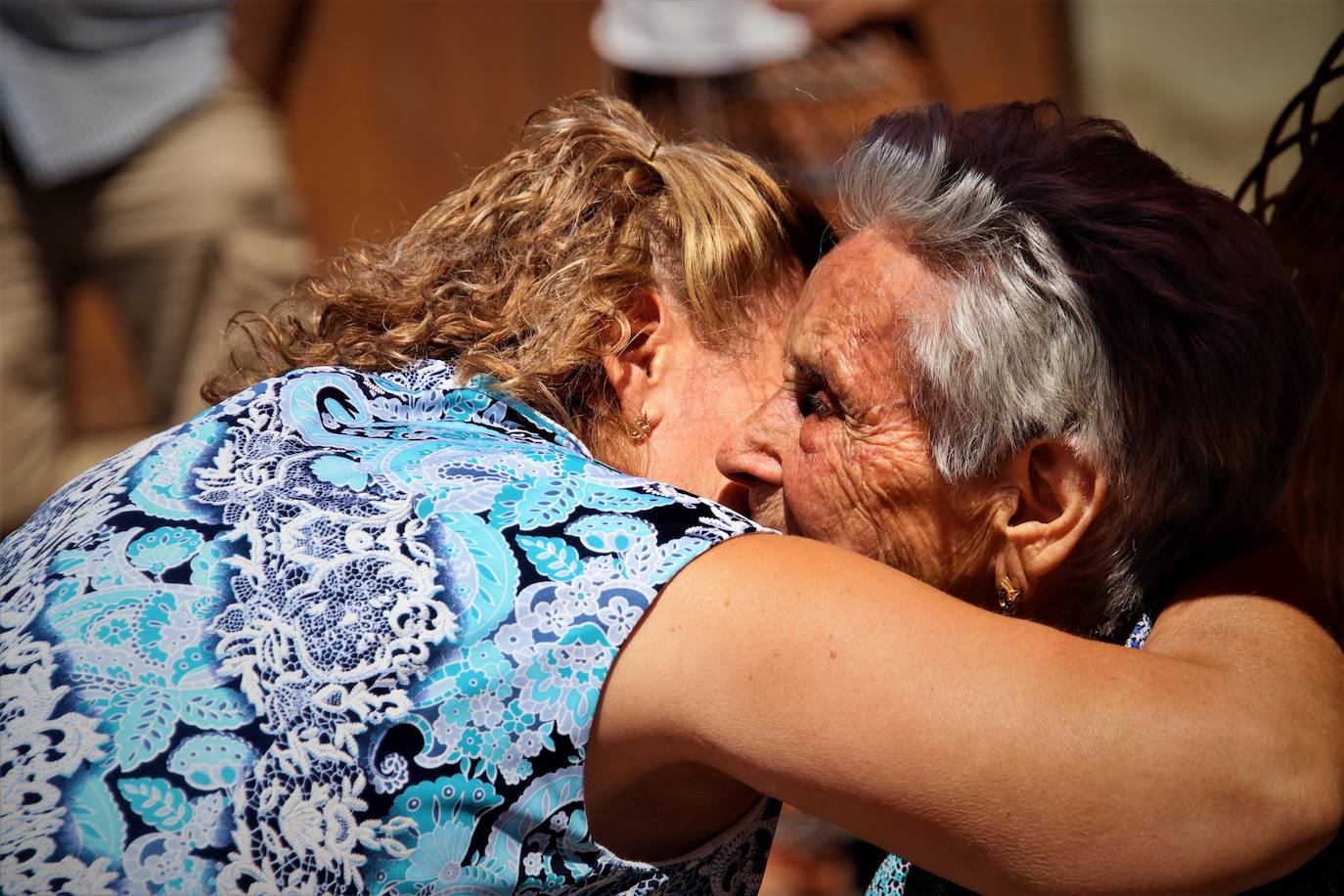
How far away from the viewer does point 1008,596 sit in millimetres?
1829

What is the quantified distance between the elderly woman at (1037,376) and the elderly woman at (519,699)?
25cm

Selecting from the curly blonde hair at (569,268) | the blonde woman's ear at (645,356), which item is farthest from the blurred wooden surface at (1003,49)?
the blonde woman's ear at (645,356)

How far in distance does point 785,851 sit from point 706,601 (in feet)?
7.04

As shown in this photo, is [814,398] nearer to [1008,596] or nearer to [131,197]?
[1008,596]

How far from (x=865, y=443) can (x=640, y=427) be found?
33 cm

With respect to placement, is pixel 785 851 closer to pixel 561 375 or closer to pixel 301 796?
pixel 561 375

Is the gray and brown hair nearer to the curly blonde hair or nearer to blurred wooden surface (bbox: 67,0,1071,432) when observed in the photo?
the curly blonde hair

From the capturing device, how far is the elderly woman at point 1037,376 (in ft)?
5.41

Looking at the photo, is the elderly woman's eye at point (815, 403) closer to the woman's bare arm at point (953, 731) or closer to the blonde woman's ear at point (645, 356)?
the blonde woman's ear at point (645, 356)

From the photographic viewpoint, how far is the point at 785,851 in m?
3.32

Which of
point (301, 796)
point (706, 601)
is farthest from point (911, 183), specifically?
point (301, 796)

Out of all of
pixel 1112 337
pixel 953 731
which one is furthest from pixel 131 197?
pixel 953 731

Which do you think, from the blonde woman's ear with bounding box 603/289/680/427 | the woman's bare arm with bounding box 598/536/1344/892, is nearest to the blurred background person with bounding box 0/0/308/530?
the blonde woman's ear with bounding box 603/289/680/427

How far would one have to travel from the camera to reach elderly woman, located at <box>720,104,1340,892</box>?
1650 millimetres
